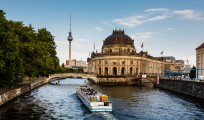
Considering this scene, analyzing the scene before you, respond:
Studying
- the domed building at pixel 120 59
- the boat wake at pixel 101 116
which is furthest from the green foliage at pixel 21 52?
the domed building at pixel 120 59

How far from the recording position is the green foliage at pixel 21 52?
5229 cm

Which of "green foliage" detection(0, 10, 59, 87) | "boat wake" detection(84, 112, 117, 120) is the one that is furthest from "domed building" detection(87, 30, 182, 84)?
"boat wake" detection(84, 112, 117, 120)

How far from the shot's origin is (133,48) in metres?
187

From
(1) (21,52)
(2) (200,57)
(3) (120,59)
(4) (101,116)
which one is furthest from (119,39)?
(4) (101,116)

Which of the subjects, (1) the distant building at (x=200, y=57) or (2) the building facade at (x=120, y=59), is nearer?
(1) the distant building at (x=200, y=57)

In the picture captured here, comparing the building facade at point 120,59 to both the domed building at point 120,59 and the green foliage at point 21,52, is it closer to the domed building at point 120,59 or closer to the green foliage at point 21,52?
the domed building at point 120,59

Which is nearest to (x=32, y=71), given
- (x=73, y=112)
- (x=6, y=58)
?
(x=6, y=58)

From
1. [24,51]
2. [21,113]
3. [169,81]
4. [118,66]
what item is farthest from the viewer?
[118,66]

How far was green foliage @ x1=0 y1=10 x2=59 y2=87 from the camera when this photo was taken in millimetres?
52294

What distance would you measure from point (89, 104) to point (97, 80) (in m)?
96.4

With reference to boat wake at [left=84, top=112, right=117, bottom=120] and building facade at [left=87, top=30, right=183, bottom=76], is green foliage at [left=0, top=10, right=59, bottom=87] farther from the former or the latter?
building facade at [left=87, top=30, right=183, bottom=76]

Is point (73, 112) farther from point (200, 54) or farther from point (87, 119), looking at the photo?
point (200, 54)

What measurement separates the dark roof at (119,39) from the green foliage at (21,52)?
77.8 m

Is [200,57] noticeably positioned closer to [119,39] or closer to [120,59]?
[120,59]
